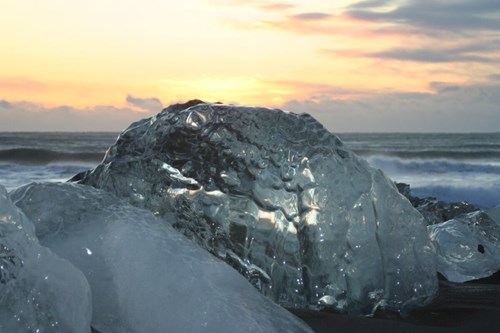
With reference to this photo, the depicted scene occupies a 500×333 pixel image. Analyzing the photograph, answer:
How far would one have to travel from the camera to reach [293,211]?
211cm

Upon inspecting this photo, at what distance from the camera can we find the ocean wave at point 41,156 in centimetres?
2033

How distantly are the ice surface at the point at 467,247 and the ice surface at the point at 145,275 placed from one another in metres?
1.32

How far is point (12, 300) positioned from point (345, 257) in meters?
1.09

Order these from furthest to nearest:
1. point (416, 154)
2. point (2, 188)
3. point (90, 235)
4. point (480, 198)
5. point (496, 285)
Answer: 1. point (416, 154)
2. point (480, 198)
3. point (496, 285)
4. point (90, 235)
5. point (2, 188)

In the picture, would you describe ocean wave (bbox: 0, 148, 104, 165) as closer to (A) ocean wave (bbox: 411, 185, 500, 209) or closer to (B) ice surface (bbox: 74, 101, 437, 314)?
(A) ocean wave (bbox: 411, 185, 500, 209)

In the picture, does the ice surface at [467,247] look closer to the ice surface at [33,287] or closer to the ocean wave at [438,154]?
the ice surface at [33,287]

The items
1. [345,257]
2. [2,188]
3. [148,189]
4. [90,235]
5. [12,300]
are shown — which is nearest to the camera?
[12,300]

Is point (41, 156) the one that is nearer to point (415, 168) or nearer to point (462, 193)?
point (415, 168)

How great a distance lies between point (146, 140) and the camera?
2.41 m

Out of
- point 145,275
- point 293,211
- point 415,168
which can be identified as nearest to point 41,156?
point 415,168

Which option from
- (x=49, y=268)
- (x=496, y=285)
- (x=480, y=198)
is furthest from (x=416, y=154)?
(x=49, y=268)

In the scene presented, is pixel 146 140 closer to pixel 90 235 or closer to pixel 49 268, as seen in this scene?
pixel 90 235

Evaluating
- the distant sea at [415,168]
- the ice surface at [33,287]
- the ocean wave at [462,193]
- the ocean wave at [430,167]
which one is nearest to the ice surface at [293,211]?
the ice surface at [33,287]

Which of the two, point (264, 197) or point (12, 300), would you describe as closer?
point (12, 300)
